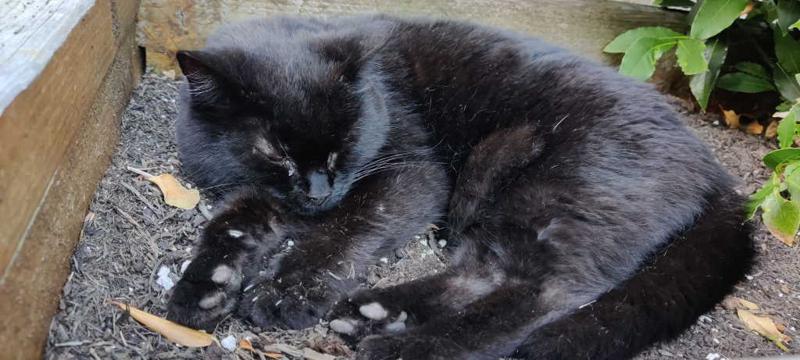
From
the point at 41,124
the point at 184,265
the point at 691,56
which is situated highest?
the point at 41,124

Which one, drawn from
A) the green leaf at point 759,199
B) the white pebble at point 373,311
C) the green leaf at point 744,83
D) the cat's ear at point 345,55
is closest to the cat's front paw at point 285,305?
the white pebble at point 373,311

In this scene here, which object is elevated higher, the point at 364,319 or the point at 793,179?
the point at 793,179

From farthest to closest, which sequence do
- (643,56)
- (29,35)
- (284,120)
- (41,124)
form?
(643,56)
(284,120)
(29,35)
(41,124)

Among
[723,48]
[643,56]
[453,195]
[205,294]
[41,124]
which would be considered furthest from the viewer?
[723,48]

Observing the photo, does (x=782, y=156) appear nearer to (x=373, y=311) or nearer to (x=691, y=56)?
(x=691, y=56)

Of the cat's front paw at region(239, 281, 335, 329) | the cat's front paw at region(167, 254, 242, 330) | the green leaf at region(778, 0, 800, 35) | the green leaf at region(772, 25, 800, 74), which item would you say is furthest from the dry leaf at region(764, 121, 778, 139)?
the cat's front paw at region(167, 254, 242, 330)

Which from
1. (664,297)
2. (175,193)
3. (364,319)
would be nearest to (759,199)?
(664,297)

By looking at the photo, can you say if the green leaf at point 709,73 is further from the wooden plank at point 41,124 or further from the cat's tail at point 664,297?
the wooden plank at point 41,124

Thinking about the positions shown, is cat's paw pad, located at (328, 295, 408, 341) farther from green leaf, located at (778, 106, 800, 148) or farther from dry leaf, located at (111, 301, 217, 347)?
green leaf, located at (778, 106, 800, 148)
